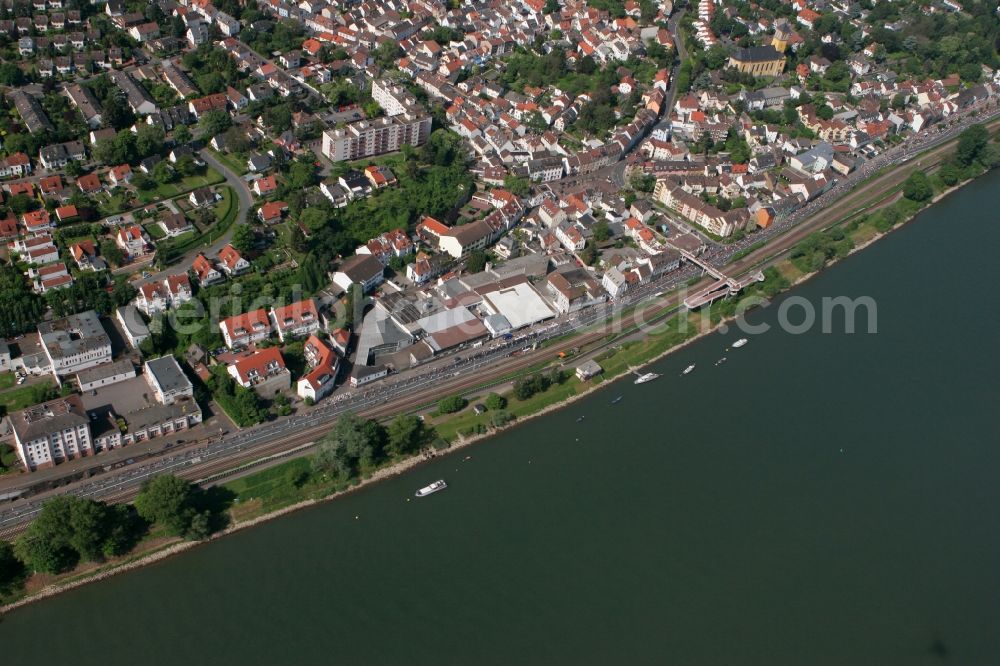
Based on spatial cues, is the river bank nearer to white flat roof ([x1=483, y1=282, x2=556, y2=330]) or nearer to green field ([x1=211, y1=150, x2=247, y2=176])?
white flat roof ([x1=483, y1=282, x2=556, y2=330])

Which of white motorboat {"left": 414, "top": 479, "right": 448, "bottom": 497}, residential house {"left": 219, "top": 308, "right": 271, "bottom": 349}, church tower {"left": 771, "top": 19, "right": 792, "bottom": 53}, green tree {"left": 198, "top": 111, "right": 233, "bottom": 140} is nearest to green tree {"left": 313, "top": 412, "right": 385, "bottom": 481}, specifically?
white motorboat {"left": 414, "top": 479, "right": 448, "bottom": 497}

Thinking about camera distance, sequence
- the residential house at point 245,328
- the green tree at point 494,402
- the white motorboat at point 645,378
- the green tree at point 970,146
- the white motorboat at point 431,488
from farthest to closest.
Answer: the green tree at point 970,146
the white motorboat at point 645,378
the residential house at point 245,328
the green tree at point 494,402
the white motorboat at point 431,488

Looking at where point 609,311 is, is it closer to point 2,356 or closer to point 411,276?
point 411,276

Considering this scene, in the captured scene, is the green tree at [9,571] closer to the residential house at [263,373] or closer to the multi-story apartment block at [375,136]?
the residential house at [263,373]

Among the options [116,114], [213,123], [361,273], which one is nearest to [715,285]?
[361,273]

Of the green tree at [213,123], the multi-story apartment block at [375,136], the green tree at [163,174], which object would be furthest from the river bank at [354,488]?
the green tree at [213,123]
